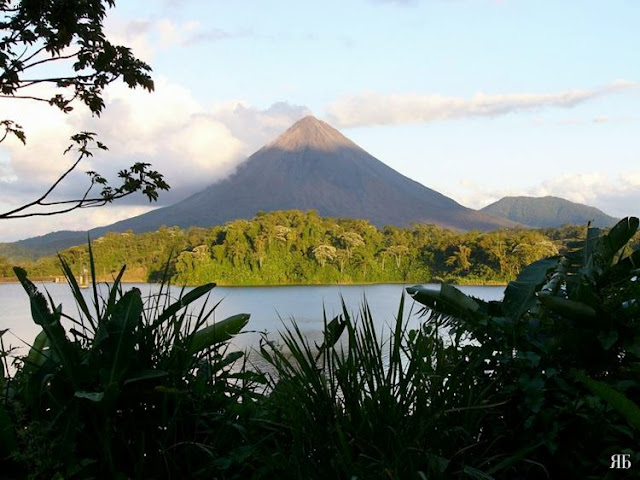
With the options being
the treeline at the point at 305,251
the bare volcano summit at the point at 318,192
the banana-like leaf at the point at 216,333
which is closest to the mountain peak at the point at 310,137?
the bare volcano summit at the point at 318,192

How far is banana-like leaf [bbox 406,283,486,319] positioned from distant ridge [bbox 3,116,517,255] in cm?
10143

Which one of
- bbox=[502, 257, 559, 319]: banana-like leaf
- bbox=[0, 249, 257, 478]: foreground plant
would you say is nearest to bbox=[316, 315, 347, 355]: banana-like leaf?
bbox=[0, 249, 257, 478]: foreground plant

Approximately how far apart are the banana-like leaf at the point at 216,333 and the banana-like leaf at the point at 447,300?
61 centimetres

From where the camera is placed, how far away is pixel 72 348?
1.88 meters

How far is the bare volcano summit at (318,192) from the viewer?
11194 centimetres

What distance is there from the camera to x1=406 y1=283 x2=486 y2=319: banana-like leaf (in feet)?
6.77

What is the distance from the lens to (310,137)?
141 meters

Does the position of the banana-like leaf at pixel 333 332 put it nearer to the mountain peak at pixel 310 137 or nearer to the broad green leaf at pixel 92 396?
the broad green leaf at pixel 92 396

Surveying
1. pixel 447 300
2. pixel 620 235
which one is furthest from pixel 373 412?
pixel 620 235

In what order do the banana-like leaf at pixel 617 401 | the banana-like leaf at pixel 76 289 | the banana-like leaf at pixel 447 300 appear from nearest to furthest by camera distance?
the banana-like leaf at pixel 617 401
the banana-like leaf at pixel 76 289
the banana-like leaf at pixel 447 300

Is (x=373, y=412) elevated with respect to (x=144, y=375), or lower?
lower

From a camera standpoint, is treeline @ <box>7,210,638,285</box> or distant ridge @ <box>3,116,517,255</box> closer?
treeline @ <box>7,210,638,285</box>

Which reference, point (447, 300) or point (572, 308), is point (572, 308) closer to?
point (572, 308)

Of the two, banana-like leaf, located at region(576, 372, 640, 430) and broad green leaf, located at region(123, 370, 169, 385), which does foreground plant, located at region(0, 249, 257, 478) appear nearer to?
broad green leaf, located at region(123, 370, 169, 385)
